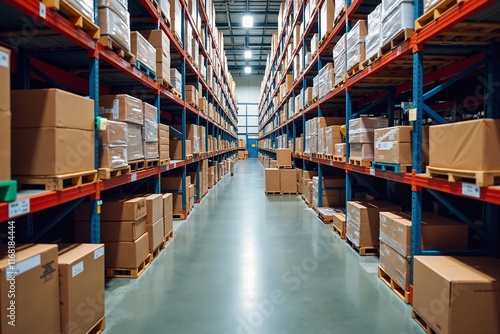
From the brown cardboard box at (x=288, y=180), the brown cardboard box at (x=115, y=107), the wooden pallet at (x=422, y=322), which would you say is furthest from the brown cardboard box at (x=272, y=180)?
the wooden pallet at (x=422, y=322)

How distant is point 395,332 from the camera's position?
9.11 ft

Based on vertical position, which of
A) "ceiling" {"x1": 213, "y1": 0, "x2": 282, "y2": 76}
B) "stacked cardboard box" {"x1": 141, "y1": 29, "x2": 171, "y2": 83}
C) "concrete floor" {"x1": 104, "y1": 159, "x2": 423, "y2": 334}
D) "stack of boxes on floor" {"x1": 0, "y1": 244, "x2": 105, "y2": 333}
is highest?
"ceiling" {"x1": 213, "y1": 0, "x2": 282, "y2": 76}

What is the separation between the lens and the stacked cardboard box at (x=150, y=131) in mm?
4629

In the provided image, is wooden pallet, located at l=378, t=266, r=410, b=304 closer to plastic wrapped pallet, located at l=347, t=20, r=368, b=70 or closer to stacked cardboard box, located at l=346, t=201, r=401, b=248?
stacked cardboard box, located at l=346, t=201, r=401, b=248

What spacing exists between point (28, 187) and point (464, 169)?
132 inches

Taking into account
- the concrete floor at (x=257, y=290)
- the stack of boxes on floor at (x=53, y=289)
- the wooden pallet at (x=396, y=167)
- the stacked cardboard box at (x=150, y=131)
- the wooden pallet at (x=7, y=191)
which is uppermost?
the stacked cardboard box at (x=150, y=131)

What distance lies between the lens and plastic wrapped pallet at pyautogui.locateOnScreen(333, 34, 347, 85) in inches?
221

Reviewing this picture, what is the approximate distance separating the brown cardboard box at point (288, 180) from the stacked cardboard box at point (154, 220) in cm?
616

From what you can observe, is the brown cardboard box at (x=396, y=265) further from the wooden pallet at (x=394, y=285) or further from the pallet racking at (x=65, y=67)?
the pallet racking at (x=65, y=67)

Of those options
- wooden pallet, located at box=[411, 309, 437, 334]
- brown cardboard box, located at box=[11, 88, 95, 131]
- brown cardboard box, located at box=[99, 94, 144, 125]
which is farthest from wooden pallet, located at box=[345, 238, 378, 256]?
brown cardboard box, located at box=[11, 88, 95, 131]

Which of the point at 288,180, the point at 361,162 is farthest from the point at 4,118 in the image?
the point at 288,180

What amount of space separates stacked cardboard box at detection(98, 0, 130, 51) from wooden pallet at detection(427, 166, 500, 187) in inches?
136

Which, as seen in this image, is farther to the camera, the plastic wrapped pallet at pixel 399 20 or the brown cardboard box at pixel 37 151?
the plastic wrapped pallet at pixel 399 20

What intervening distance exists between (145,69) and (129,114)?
1025 mm
